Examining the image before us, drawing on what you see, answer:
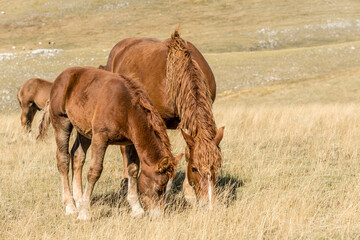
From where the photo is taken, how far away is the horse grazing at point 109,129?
179 inches

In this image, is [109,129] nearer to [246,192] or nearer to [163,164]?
[163,164]

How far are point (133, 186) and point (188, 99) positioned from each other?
52.3 inches

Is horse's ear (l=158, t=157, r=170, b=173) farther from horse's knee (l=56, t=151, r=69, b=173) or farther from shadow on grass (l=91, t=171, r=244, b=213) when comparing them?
horse's knee (l=56, t=151, r=69, b=173)

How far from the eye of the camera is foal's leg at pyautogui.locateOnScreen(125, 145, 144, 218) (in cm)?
503

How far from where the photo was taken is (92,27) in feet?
187

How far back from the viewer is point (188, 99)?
5.15 meters

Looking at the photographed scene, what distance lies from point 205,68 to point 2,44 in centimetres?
5232

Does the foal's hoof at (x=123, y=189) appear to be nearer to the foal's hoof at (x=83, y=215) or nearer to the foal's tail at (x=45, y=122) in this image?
the foal's hoof at (x=83, y=215)

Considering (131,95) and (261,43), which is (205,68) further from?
(261,43)

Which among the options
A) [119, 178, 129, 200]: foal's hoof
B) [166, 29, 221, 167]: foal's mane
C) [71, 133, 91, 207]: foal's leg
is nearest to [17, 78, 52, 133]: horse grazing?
[71, 133, 91, 207]: foal's leg

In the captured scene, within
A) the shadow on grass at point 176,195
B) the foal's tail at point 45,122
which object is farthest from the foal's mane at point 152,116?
the foal's tail at point 45,122

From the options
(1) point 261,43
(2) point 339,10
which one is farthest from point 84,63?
(2) point 339,10

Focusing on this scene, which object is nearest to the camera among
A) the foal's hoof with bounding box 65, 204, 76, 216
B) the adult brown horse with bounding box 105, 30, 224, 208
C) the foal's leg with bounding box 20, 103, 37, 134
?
the adult brown horse with bounding box 105, 30, 224, 208

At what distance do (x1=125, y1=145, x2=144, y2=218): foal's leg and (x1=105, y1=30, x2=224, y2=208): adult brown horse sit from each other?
2.31ft
